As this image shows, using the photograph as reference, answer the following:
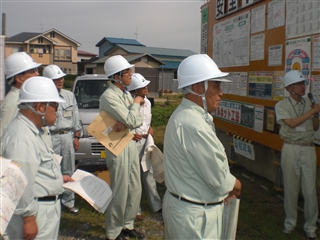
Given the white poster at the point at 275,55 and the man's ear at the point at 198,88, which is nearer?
the man's ear at the point at 198,88

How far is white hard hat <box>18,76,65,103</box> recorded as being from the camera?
266 cm

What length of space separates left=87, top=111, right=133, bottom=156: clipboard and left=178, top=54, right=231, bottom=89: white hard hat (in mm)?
1863

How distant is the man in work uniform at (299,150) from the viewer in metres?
4.64

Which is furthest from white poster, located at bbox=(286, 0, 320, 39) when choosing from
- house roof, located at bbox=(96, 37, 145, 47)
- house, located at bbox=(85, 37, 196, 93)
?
house roof, located at bbox=(96, 37, 145, 47)

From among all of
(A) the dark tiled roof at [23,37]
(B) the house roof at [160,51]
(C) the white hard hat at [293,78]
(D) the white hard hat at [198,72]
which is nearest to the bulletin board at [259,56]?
(C) the white hard hat at [293,78]

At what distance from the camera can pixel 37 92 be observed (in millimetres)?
2680

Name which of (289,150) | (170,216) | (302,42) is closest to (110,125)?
(170,216)

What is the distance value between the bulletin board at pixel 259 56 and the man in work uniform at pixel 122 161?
2656 millimetres

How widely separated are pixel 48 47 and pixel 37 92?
5447 centimetres

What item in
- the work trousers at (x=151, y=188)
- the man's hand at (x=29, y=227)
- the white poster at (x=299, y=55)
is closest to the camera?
the man's hand at (x=29, y=227)

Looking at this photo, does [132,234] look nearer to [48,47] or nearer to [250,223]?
[250,223]

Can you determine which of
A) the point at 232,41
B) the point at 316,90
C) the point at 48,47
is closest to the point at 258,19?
the point at 232,41

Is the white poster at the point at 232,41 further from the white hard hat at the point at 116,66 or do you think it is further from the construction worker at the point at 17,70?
the construction worker at the point at 17,70

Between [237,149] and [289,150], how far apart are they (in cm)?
280
